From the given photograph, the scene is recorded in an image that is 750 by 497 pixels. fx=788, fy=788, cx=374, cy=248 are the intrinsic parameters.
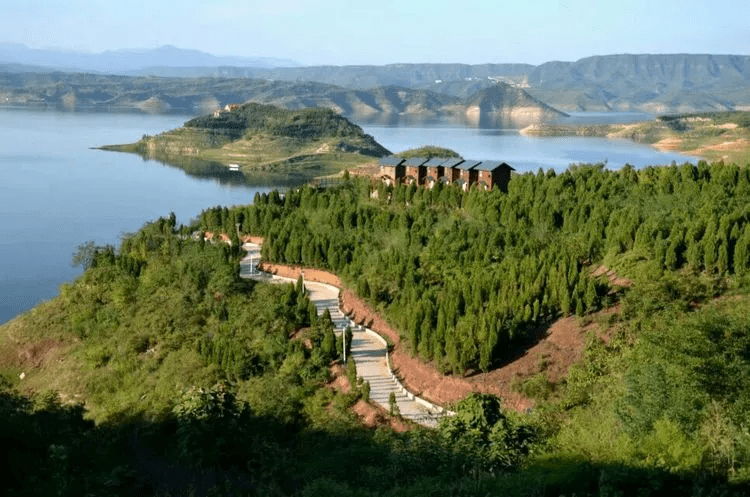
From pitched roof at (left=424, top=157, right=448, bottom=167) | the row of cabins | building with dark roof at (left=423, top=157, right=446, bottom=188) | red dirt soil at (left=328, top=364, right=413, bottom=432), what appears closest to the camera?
red dirt soil at (left=328, top=364, right=413, bottom=432)

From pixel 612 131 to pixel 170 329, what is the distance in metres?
89.4

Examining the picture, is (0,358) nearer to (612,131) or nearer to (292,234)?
(292,234)

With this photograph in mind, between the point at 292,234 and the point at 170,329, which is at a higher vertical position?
the point at 292,234

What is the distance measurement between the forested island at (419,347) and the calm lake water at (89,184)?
689 centimetres

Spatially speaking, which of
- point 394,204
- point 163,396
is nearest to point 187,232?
point 394,204

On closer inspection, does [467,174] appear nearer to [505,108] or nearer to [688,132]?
[688,132]

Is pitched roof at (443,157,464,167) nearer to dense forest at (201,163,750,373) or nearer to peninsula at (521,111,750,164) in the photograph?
dense forest at (201,163,750,373)

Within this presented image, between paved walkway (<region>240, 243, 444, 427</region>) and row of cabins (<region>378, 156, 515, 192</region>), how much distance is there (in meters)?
8.27

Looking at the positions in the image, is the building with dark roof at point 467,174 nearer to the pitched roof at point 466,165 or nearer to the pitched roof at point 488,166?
the pitched roof at point 466,165

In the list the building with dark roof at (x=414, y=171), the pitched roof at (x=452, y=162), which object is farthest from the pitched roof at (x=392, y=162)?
the pitched roof at (x=452, y=162)

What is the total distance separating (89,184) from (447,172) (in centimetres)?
2835

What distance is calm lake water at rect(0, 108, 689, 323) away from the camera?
2878 cm

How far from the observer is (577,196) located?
2177 centimetres

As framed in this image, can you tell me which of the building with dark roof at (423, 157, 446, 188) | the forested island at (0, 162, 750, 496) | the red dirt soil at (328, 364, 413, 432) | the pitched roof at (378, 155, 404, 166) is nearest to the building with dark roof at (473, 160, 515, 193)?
the forested island at (0, 162, 750, 496)
